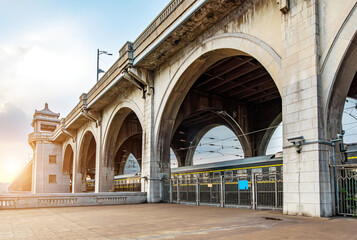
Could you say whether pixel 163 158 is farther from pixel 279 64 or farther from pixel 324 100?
pixel 324 100

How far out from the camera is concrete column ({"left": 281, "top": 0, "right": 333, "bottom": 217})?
9.04 metres

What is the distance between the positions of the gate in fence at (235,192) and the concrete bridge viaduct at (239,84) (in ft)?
5.66

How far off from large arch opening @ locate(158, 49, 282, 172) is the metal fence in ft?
22.5

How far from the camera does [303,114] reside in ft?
31.7

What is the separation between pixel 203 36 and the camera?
15055 millimetres

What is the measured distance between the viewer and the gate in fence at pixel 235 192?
12633 millimetres

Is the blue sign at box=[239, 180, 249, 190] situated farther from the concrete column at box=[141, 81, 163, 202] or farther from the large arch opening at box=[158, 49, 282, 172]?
the concrete column at box=[141, 81, 163, 202]

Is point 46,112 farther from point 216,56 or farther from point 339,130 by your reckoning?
point 339,130

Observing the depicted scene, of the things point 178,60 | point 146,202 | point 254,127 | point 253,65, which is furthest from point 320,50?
point 254,127

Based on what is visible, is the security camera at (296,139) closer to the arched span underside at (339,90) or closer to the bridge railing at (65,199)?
the arched span underside at (339,90)

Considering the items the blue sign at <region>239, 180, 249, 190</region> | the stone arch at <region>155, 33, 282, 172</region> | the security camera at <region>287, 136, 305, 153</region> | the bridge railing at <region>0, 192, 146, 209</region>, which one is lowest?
the bridge railing at <region>0, 192, 146, 209</region>

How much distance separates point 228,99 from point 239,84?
3455mm

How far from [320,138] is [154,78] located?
39.3 ft

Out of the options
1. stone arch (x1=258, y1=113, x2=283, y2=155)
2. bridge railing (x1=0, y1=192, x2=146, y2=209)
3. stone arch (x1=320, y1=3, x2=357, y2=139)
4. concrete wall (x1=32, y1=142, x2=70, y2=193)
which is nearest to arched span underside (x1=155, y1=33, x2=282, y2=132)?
stone arch (x1=320, y1=3, x2=357, y2=139)
